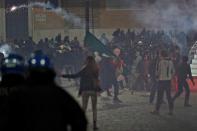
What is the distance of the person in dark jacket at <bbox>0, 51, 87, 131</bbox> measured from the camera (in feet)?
14.3

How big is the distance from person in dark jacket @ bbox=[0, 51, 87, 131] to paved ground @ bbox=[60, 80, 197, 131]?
6.36 metres

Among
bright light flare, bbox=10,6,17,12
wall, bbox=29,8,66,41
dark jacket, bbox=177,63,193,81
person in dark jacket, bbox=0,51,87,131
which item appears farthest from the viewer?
bright light flare, bbox=10,6,17,12

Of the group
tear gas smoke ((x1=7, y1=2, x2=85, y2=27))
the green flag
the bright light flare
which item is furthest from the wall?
the green flag

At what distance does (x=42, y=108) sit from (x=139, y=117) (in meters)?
8.17

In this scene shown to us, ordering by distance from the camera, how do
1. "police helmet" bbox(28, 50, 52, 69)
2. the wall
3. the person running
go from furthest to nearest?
the wall < the person running < "police helmet" bbox(28, 50, 52, 69)

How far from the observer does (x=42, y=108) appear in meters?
4.38

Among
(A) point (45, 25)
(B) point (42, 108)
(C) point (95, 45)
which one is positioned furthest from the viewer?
(A) point (45, 25)

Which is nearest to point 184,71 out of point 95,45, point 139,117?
point 139,117

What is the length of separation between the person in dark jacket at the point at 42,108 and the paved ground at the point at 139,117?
636cm

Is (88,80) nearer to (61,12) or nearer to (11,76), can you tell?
(11,76)

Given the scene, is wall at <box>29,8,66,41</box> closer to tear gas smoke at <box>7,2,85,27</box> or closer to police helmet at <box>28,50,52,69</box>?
tear gas smoke at <box>7,2,85,27</box>

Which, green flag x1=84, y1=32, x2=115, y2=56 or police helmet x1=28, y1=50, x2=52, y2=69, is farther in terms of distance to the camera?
green flag x1=84, y1=32, x2=115, y2=56

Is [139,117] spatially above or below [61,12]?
below

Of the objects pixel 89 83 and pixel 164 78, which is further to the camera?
pixel 164 78
